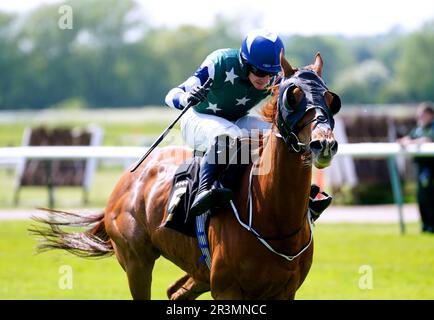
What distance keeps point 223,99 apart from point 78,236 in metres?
1.73

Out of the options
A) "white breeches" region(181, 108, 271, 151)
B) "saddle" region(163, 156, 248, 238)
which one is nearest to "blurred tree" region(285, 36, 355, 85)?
"white breeches" region(181, 108, 271, 151)

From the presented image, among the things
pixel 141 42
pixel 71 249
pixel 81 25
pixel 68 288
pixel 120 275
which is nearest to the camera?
pixel 71 249

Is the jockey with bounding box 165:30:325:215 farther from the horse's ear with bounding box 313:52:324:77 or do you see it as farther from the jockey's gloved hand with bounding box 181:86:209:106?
the horse's ear with bounding box 313:52:324:77

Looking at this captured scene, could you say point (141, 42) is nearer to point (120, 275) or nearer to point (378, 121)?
point (378, 121)

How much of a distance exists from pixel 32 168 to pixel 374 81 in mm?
55340

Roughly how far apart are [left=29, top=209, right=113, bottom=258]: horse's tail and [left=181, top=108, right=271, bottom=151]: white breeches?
1.24m

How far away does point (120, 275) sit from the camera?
9070 mm

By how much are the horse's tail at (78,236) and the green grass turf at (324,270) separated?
23cm

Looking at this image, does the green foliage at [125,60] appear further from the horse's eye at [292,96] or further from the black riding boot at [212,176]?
the horse's eye at [292,96]

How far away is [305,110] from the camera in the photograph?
15.0 ft

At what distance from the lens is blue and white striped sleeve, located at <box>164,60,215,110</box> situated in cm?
550

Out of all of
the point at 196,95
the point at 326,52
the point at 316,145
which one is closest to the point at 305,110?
the point at 316,145

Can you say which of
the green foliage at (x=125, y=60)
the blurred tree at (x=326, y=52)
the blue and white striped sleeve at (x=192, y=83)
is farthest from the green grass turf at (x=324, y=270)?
the green foliage at (x=125, y=60)

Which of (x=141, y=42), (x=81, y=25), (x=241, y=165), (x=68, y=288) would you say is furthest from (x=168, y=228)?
(x=141, y=42)
